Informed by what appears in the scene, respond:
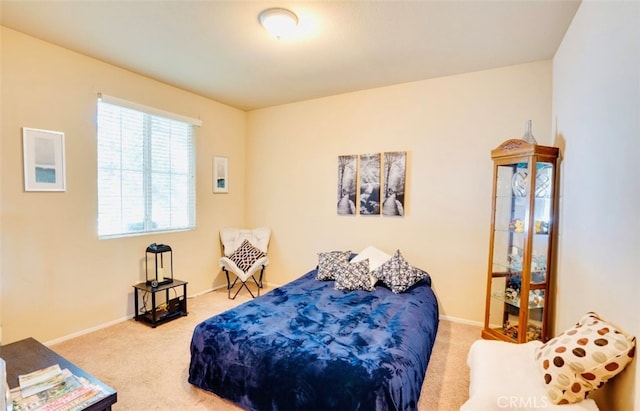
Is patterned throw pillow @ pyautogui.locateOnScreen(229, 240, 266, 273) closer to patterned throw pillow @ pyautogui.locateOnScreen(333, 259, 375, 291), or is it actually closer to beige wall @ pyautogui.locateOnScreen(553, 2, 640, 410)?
patterned throw pillow @ pyautogui.locateOnScreen(333, 259, 375, 291)

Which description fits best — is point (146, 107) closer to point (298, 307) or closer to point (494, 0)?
point (298, 307)

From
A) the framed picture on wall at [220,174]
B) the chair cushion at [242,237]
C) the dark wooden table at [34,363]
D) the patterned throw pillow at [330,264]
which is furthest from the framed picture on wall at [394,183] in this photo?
the dark wooden table at [34,363]

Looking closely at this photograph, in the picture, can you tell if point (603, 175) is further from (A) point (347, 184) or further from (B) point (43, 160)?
(B) point (43, 160)

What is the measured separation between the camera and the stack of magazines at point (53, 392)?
1.43 m

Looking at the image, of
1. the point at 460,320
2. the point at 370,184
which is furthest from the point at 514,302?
the point at 370,184

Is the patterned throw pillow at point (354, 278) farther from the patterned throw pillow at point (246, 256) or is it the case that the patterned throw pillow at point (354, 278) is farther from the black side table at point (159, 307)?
the black side table at point (159, 307)

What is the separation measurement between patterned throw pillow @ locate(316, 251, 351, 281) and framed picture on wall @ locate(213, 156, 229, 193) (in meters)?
1.94

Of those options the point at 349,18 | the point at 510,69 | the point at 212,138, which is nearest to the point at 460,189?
the point at 510,69

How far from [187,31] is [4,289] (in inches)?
105

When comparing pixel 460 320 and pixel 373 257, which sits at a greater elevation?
pixel 373 257

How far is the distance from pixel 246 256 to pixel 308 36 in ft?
9.47

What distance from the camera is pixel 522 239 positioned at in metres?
2.73

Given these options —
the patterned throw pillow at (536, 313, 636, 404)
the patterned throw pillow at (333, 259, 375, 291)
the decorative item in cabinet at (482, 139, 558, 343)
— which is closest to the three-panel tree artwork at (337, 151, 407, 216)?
the patterned throw pillow at (333, 259, 375, 291)

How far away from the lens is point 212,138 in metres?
4.39
